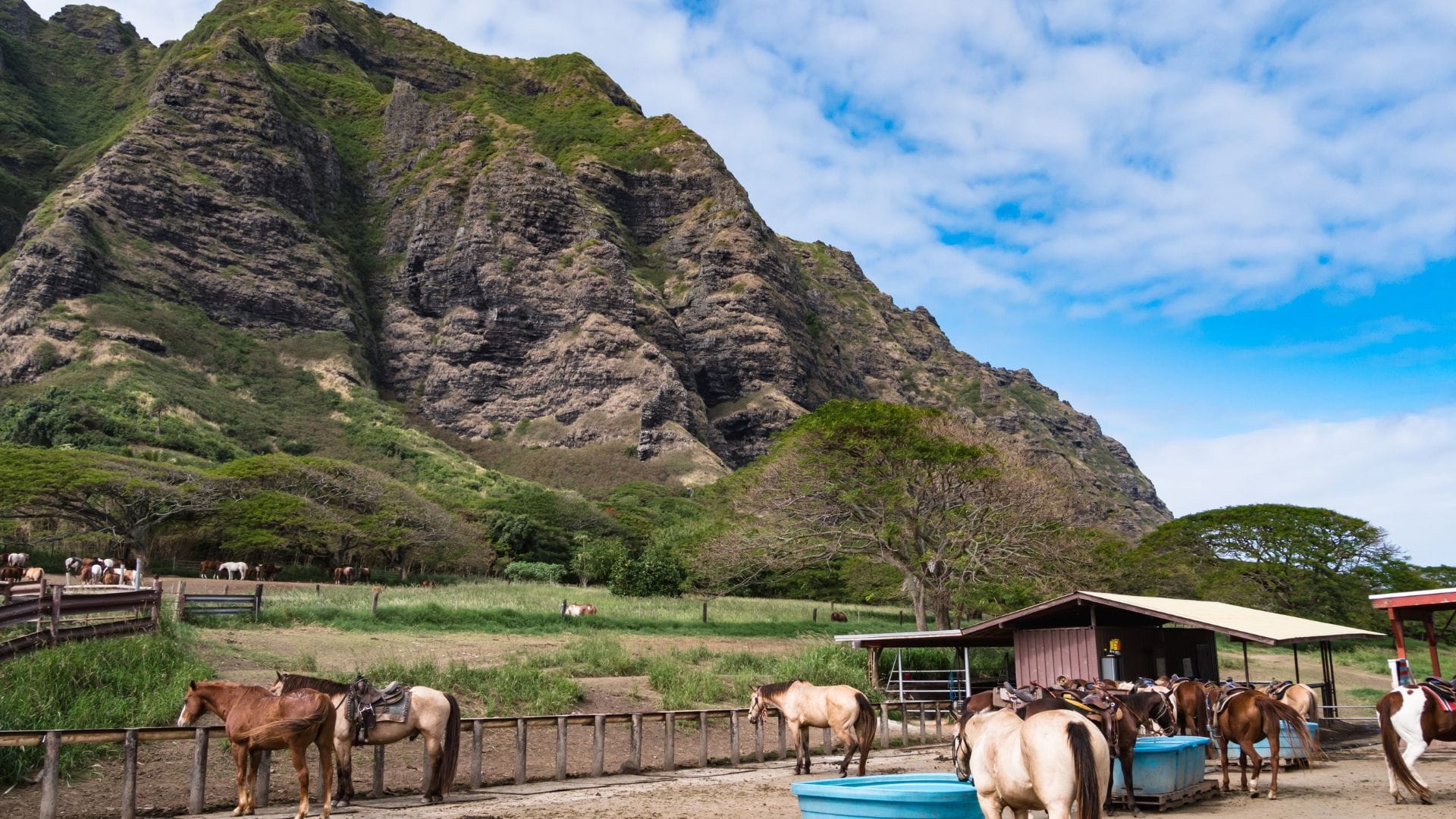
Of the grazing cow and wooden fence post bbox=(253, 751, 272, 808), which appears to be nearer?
wooden fence post bbox=(253, 751, 272, 808)

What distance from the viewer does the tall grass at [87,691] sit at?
40.2ft

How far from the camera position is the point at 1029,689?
10531 mm

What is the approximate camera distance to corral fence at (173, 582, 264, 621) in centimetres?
2591

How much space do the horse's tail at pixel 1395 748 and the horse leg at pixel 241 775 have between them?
1330 centimetres

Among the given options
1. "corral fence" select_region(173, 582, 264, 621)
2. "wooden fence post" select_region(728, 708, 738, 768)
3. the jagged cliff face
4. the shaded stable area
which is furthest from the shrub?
the jagged cliff face

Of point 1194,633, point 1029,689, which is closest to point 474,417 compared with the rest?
point 1194,633

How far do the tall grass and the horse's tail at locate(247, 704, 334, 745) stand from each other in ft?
11.0

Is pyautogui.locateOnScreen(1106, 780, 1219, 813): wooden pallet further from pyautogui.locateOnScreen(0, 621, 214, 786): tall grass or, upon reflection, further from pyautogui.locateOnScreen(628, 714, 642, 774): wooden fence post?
pyautogui.locateOnScreen(0, 621, 214, 786): tall grass

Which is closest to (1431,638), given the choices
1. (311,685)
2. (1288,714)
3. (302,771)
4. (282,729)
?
(1288,714)

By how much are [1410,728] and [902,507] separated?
75.8 ft

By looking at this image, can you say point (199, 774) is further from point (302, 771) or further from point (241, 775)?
point (302, 771)

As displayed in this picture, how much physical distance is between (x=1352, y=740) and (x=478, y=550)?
5052cm

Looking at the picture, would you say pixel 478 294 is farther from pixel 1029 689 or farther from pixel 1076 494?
pixel 1029 689

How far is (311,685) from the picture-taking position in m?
11.2
